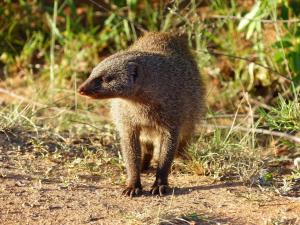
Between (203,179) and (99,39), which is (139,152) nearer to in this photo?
(203,179)

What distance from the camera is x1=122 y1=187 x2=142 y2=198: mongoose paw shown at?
10.9 ft

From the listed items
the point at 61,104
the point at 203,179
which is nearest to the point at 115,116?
the point at 203,179

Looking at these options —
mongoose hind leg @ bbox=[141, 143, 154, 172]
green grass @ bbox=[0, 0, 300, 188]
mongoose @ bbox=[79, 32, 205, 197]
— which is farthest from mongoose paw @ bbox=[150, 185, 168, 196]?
mongoose hind leg @ bbox=[141, 143, 154, 172]

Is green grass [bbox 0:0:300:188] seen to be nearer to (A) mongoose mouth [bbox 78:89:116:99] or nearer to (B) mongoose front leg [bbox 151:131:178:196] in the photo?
(B) mongoose front leg [bbox 151:131:178:196]

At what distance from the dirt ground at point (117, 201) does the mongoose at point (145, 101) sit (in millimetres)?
139

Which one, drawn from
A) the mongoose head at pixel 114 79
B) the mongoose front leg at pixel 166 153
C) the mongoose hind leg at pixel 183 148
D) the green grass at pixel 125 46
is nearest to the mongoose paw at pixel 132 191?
the mongoose front leg at pixel 166 153

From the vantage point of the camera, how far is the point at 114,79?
3.33 metres

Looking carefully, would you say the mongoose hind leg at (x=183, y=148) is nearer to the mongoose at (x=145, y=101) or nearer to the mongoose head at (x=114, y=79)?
the mongoose at (x=145, y=101)

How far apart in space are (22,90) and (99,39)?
74 cm

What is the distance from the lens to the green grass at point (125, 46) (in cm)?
380

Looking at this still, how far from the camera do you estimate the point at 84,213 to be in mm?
3020

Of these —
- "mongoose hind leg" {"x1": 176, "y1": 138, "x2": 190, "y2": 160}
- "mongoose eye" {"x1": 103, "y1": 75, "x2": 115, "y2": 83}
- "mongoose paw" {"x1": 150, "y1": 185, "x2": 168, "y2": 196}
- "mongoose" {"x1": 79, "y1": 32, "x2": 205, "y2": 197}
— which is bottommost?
"mongoose paw" {"x1": 150, "y1": 185, "x2": 168, "y2": 196}

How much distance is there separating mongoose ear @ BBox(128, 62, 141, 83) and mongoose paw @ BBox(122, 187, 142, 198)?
0.52m

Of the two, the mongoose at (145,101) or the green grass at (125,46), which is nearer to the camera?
the mongoose at (145,101)
